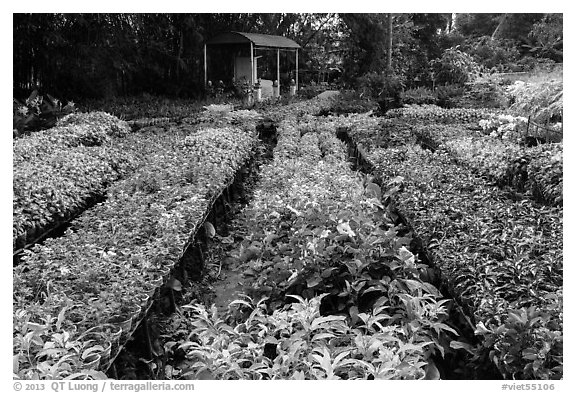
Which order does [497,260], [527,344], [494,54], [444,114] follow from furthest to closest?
[494,54], [444,114], [497,260], [527,344]

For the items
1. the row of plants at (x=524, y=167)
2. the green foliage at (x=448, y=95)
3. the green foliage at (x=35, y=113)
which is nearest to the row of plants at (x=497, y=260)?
the row of plants at (x=524, y=167)

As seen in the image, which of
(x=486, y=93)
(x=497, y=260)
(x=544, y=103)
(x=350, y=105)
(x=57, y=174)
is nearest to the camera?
(x=497, y=260)

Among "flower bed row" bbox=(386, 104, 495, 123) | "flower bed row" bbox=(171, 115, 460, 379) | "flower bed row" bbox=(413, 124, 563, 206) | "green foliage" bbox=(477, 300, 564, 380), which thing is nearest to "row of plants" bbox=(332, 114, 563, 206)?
"flower bed row" bbox=(413, 124, 563, 206)

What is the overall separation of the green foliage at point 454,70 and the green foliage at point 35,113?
11.6 m

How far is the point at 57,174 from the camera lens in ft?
20.5

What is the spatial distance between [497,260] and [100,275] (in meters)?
2.37

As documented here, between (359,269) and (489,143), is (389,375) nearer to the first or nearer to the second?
(359,269)

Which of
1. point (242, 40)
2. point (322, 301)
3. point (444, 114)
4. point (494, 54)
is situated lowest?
point (322, 301)

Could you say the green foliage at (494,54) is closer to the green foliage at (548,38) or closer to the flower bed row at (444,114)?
the green foliage at (548,38)

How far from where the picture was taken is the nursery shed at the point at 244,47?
19375 millimetres

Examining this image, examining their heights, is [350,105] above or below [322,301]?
above

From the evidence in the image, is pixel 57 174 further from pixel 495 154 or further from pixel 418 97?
pixel 418 97

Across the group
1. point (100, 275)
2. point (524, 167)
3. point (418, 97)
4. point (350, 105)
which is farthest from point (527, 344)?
point (418, 97)
